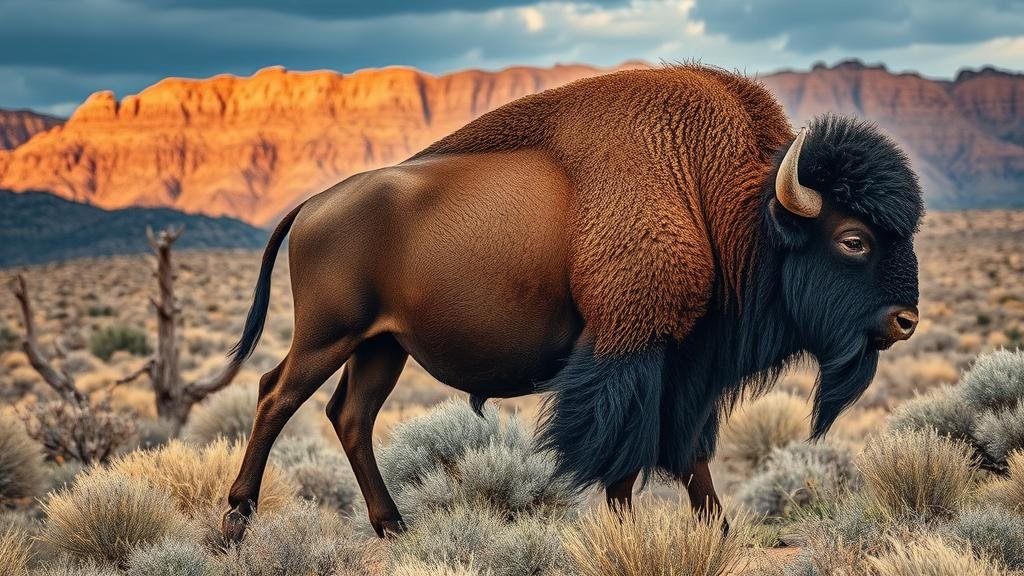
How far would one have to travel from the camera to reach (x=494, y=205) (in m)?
5.39

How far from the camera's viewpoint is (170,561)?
500cm

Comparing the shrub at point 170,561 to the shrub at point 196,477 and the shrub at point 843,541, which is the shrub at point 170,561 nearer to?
the shrub at point 196,477

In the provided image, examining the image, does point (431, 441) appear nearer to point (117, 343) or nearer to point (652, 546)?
point (652, 546)

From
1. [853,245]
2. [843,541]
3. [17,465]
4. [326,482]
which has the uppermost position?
[853,245]

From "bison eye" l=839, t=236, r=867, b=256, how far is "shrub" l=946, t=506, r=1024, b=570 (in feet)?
4.52

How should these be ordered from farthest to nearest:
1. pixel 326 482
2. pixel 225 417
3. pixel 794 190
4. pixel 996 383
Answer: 1. pixel 225 417
2. pixel 326 482
3. pixel 996 383
4. pixel 794 190

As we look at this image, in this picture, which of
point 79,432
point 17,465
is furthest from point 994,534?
point 79,432

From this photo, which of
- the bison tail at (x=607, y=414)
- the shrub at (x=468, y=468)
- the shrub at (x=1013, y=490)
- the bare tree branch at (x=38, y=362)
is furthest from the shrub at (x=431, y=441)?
the bare tree branch at (x=38, y=362)

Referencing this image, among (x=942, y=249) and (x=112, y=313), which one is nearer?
(x=112, y=313)

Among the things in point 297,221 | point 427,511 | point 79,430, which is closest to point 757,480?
point 427,511

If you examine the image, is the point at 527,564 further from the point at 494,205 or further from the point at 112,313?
the point at 112,313

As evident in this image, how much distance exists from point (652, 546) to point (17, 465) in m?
6.78

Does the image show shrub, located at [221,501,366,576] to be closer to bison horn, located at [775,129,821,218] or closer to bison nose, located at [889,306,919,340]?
bison horn, located at [775,129,821,218]

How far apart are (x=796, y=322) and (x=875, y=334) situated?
0.40 metres
